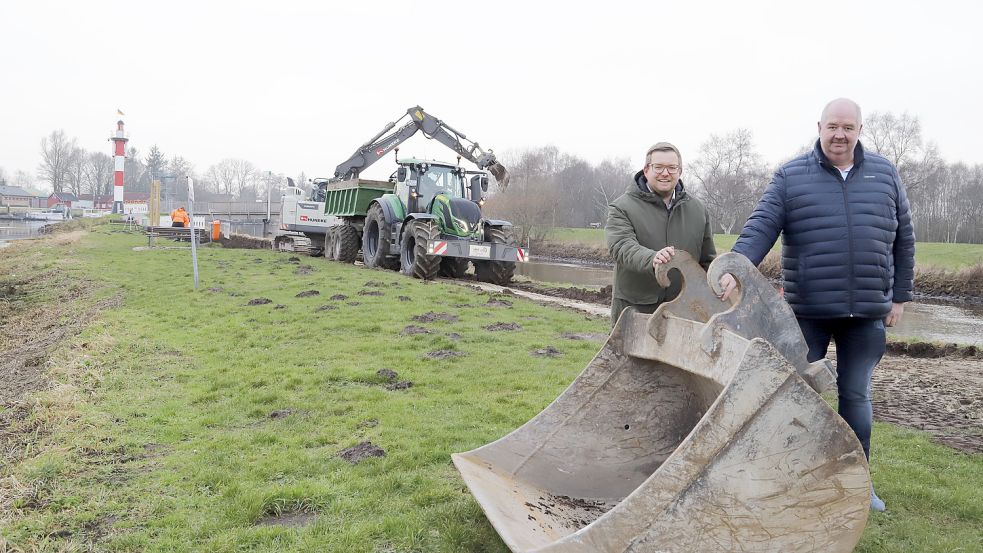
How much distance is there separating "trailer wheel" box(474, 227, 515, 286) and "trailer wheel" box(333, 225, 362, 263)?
4634 mm

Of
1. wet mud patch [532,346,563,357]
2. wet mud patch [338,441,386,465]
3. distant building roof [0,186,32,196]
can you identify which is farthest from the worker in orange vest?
distant building roof [0,186,32,196]

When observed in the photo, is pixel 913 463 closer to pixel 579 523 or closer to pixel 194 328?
pixel 579 523

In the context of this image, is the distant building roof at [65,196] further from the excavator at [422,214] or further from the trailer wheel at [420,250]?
the trailer wheel at [420,250]

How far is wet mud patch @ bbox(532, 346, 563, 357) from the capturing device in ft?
24.3

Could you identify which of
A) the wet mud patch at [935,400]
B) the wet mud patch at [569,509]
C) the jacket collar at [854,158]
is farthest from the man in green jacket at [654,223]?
the wet mud patch at [935,400]

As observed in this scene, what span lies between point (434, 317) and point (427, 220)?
20.8ft

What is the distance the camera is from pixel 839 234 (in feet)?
10.5

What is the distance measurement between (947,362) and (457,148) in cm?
1367

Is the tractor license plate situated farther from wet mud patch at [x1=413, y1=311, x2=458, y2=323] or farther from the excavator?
wet mud patch at [x1=413, y1=311, x2=458, y2=323]

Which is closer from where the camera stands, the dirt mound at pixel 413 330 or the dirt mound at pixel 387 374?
the dirt mound at pixel 387 374

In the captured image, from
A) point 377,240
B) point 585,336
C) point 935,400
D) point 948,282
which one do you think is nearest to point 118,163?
point 377,240

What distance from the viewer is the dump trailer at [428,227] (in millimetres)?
15031

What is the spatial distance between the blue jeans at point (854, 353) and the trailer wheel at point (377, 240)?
14.0 m

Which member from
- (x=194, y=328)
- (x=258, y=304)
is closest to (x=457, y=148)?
(x=258, y=304)
